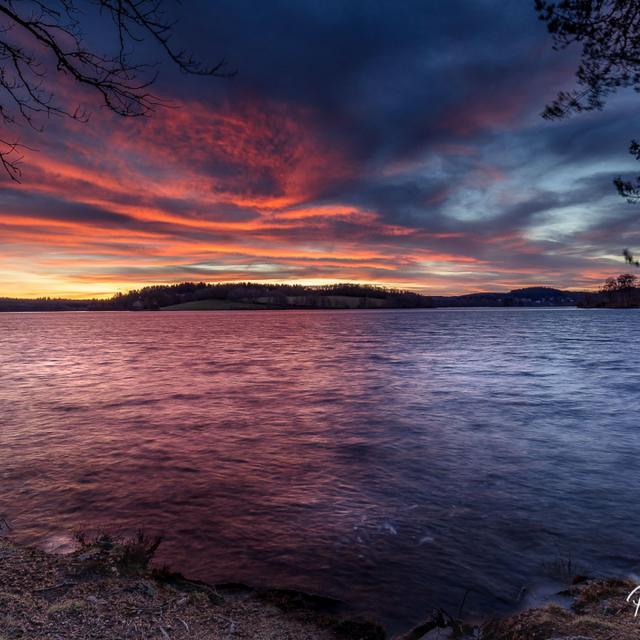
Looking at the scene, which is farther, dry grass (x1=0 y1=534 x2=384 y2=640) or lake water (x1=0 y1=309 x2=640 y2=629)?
lake water (x1=0 y1=309 x2=640 y2=629)

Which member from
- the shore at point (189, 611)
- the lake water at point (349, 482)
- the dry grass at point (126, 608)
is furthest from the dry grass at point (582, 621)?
the dry grass at point (126, 608)

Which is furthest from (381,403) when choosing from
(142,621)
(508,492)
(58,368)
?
(58,368)

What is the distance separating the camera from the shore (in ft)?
13.9

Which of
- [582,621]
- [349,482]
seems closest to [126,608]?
[582,621]

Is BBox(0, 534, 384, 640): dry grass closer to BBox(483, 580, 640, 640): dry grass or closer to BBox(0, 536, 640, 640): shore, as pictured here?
BBox(0, 536, 640, 640): shore

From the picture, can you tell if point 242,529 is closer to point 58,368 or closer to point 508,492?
point 508,492

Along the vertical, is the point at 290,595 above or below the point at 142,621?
below

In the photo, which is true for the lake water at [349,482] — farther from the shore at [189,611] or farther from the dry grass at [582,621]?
the dry grass at [582,621]

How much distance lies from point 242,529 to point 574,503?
6558 mm

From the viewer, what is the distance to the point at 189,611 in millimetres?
4746

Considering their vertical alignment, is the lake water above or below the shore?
below

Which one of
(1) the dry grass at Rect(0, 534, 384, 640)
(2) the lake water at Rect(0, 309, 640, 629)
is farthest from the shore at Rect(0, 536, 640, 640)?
(2) the lake water at Rect(0, 309, 640, 629)

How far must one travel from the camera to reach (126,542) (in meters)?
6.70

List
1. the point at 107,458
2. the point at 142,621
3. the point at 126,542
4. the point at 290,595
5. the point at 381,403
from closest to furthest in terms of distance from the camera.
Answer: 1. the point at 142,621
2. the point at 290,595
3. the point at 126,542
4. the point at 107,458
5. the point at 381,403
